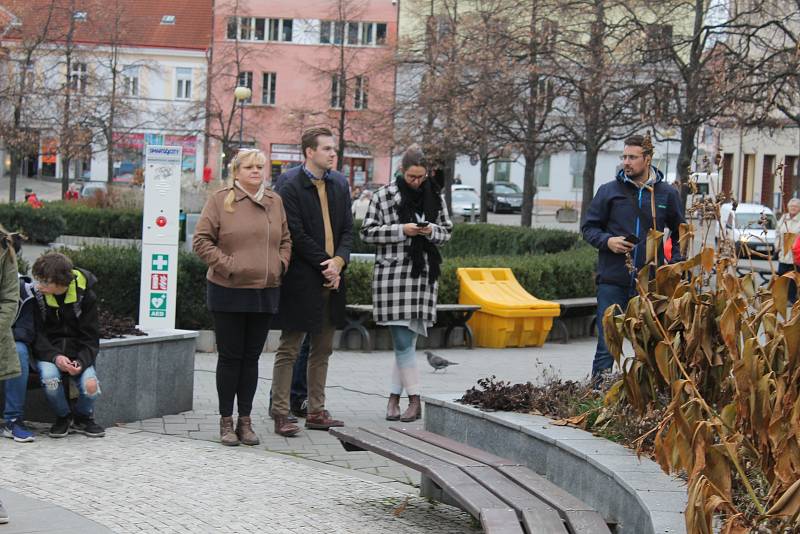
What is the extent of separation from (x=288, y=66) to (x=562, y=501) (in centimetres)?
6569

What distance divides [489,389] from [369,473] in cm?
102

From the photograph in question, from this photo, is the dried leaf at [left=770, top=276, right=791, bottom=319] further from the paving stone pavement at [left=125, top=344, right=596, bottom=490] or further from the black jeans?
the black jeans

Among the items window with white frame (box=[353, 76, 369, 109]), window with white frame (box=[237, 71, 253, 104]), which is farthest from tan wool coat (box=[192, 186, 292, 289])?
window with white frame (box=[237, 71, 253, 104])

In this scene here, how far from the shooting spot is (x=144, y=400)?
9094 millimetres

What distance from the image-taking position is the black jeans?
27.0 ft

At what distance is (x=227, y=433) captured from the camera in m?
8.31

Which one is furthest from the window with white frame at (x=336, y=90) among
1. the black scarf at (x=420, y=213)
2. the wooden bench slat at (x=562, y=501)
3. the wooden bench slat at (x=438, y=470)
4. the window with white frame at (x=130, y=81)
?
the wooden bench slat at (x=562, y=501)

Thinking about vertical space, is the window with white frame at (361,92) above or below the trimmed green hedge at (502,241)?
above

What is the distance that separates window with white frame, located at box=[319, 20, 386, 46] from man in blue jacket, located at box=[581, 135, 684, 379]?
51.6m

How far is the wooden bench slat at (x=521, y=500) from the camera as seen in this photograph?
5152mm

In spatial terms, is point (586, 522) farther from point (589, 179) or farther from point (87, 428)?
point (589, 179)

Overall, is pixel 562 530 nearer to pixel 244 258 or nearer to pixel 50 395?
pixel 244 258

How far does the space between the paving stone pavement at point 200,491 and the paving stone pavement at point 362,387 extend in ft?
→ 1.31

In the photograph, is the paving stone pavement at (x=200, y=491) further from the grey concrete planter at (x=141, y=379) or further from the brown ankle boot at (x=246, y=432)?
the grey concrete planter at (x=141, y=379)
